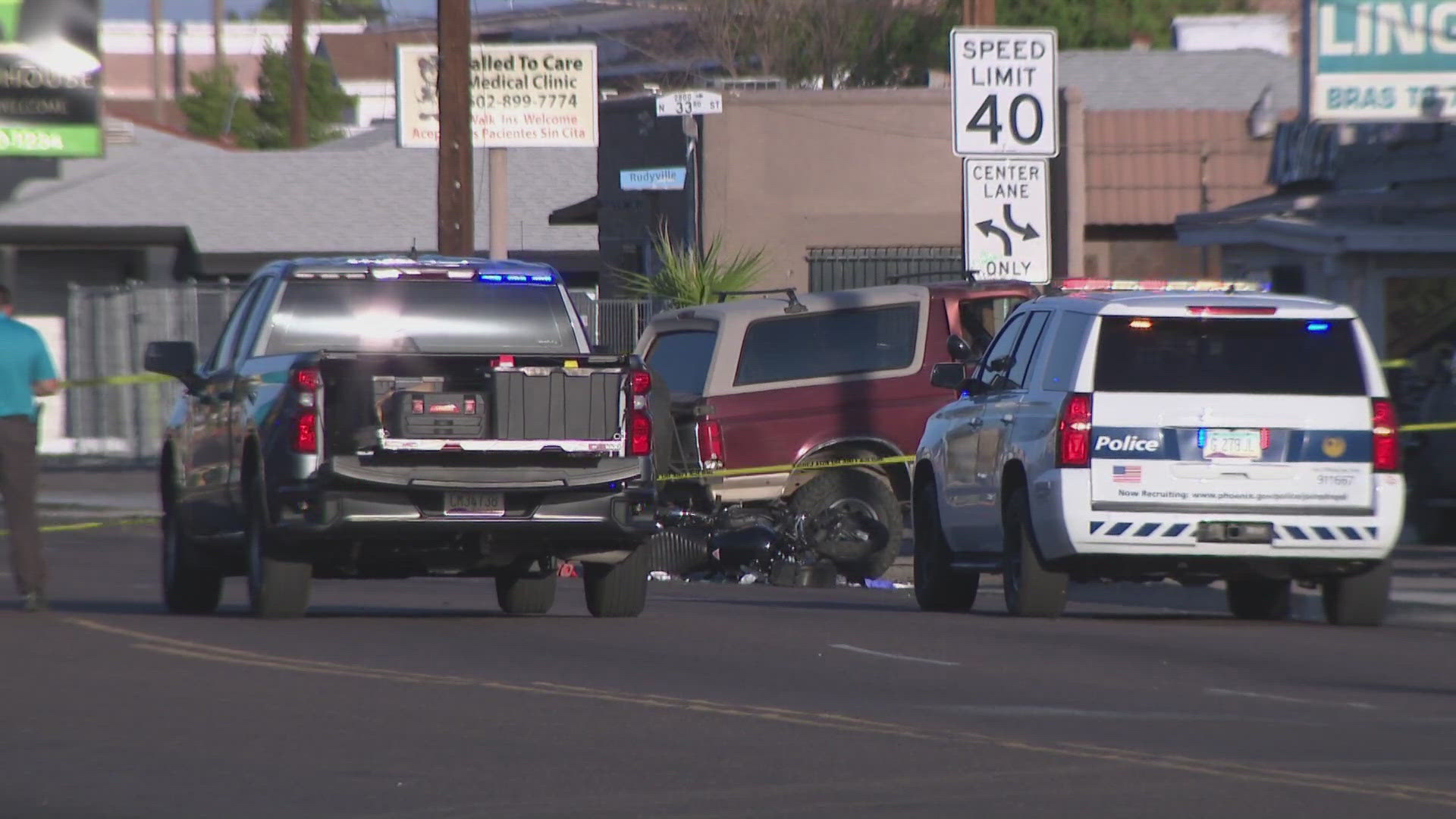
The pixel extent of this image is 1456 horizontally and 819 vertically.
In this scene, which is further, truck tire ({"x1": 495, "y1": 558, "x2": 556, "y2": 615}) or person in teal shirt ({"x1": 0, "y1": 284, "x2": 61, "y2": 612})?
truck tire ({"x1": 495, "y1": 558, "x2": 556, "y2": 615})

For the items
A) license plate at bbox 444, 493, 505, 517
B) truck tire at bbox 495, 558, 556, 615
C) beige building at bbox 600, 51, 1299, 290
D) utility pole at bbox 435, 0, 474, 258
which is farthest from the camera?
beige building at bbox 600, 51, 1299, 290

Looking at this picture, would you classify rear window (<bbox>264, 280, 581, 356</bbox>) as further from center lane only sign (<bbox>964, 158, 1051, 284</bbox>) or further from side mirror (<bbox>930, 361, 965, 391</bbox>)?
center lane only sign (<bbox>964, 158, 1051, 284</bbox>)

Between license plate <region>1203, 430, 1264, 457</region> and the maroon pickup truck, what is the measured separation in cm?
562

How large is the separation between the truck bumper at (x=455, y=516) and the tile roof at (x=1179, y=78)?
29186mm

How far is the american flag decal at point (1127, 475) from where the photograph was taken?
1384cm

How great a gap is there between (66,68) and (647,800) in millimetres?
37635

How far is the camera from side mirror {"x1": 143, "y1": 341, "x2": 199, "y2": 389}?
48.1 ft

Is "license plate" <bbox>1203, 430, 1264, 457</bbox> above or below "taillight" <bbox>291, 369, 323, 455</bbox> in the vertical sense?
below

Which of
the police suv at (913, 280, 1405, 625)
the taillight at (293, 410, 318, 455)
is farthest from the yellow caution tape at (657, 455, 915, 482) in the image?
the taillight at (293, 410, 318, 455)

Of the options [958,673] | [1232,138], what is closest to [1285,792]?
[958,673]

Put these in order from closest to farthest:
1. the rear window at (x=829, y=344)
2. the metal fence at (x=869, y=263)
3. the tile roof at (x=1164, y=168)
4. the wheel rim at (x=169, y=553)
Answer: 1. the wheel rim at (x=169, y=553)
2. the rear window at (x=829, y=344)
3. the metal fence at (x=869, y=263)
4. the tile roof at (x=1164, y=168)

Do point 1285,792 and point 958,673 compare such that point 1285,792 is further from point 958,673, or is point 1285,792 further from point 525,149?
point 525,149

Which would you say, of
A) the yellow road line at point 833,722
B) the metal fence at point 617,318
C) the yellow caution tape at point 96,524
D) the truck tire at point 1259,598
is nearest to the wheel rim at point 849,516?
the truck tire at point 1259,598

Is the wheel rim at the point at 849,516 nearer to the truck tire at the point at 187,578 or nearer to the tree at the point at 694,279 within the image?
the truck tire at the point at 187,578
